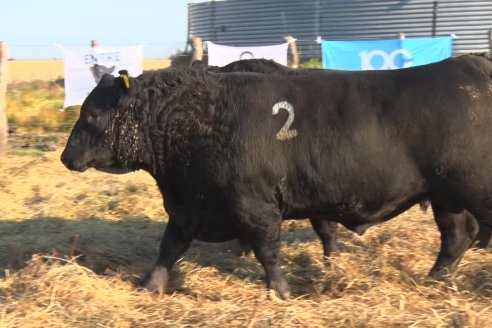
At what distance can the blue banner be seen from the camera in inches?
531

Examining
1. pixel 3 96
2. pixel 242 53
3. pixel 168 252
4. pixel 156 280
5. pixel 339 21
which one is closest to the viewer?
pixel 156 280

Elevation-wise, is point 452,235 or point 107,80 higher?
point 107,80

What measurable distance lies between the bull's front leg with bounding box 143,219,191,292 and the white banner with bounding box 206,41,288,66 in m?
8.17

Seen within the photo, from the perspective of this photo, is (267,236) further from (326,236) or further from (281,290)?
(326,236)

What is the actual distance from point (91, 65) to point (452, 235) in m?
9.50

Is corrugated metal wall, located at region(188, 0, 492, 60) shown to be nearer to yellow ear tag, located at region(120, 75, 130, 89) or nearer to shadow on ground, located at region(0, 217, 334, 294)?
shadow on ground, located at region(0, 217, 334, 294)

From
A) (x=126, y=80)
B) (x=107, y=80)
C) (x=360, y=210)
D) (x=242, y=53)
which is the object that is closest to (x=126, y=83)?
(x=126, y=80)

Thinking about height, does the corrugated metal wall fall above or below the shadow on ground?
above

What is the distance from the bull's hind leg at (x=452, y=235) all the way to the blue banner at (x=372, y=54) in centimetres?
856

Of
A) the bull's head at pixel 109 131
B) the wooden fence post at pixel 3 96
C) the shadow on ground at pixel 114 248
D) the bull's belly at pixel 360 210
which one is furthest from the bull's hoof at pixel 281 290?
the wooden fence post at pixel 3 96

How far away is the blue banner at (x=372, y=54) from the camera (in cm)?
1348

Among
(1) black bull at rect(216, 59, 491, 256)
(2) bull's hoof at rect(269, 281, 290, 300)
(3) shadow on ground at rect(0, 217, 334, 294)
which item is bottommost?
(3) shadow on ground at rect(0, 217, 334, 294)

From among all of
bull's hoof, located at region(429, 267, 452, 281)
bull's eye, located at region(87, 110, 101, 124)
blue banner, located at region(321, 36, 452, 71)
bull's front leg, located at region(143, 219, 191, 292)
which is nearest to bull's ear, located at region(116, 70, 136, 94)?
bull's eye, located at region(87, 110, 101, 124)

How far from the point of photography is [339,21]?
94.6 ft
